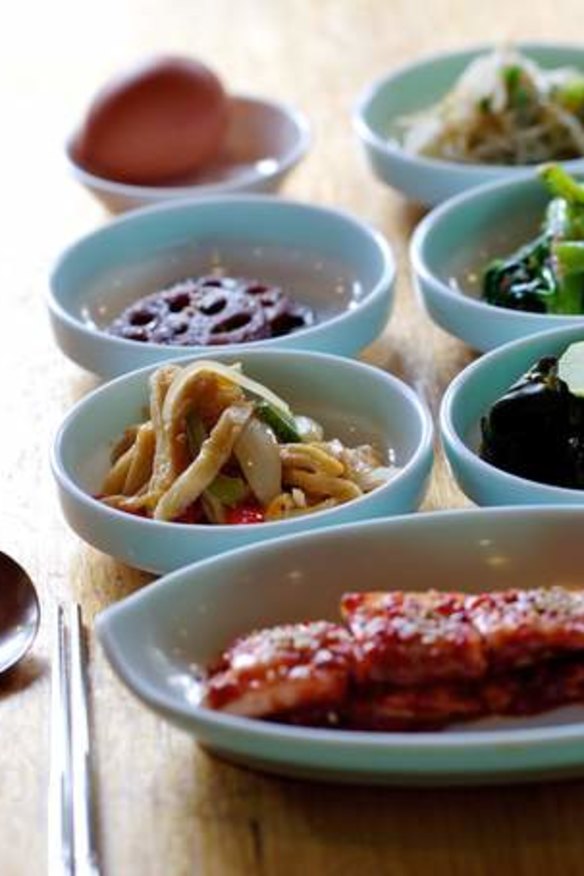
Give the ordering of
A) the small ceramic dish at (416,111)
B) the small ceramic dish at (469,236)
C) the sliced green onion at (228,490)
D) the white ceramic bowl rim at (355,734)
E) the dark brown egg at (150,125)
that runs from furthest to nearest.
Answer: the dark brown egg at (150,125) < the small ceramic dish at (416,111) < the small ceramic dish at (469,236) < the sliced green onion at (228,490) < the white ceramic bowl rim at (355,734)

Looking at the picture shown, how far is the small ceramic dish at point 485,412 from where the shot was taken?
138 cm

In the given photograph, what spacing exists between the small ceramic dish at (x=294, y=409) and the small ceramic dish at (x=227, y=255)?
21 centimetres

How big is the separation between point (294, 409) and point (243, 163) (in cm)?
72

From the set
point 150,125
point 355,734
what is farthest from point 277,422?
point 150,125

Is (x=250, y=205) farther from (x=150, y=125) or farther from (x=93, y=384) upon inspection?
(x=93, y=384)

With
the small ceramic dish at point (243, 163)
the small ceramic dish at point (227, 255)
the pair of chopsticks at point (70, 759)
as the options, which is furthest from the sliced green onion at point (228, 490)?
the small ceramic dish at point (243, 163)

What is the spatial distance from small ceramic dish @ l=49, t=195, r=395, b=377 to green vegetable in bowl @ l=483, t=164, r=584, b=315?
12 centimetres

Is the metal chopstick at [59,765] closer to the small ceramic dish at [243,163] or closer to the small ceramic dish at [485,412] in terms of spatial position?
the small ceramic dish at [485,412]

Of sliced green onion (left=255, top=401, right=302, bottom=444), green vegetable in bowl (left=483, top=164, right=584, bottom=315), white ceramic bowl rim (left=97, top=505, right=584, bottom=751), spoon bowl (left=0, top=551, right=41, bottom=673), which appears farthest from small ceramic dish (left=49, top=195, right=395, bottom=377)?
white ceramic bowl rim (left=97, top=505, right=584, bottom=751)

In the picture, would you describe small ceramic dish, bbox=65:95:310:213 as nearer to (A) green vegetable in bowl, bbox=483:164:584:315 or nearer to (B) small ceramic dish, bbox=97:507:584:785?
(A) green vegetable in bowl, bbox=483:164:584:315

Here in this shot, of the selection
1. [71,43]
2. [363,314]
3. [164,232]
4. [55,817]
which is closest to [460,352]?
[363,314]

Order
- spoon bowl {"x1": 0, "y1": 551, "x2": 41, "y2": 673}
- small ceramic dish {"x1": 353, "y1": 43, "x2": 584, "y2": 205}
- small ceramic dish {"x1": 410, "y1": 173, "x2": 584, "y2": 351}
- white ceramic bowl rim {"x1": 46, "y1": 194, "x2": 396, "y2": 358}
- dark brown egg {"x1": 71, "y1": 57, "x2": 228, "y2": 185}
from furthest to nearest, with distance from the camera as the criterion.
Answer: dark brown egg {"x1": 71, "y1": 57, "x2": 228, "y2": 185} → small ceramic dish {"x1": 353, "y1": 43, "x2": 584, "y2": 205} → small ceramic dish {"x1": 410, "y1": 173, "x2": 584, "y2": 351} → white ceramic bowl rim {"x1": 46, "y1": 194, "x2": 396, "y2": 358} → spoon bowl {"x1": 0, "y1": 551, "x2": 41, "y2": 673}

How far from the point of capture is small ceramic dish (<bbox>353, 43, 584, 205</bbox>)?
201 centimetres

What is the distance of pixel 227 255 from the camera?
1.97m
